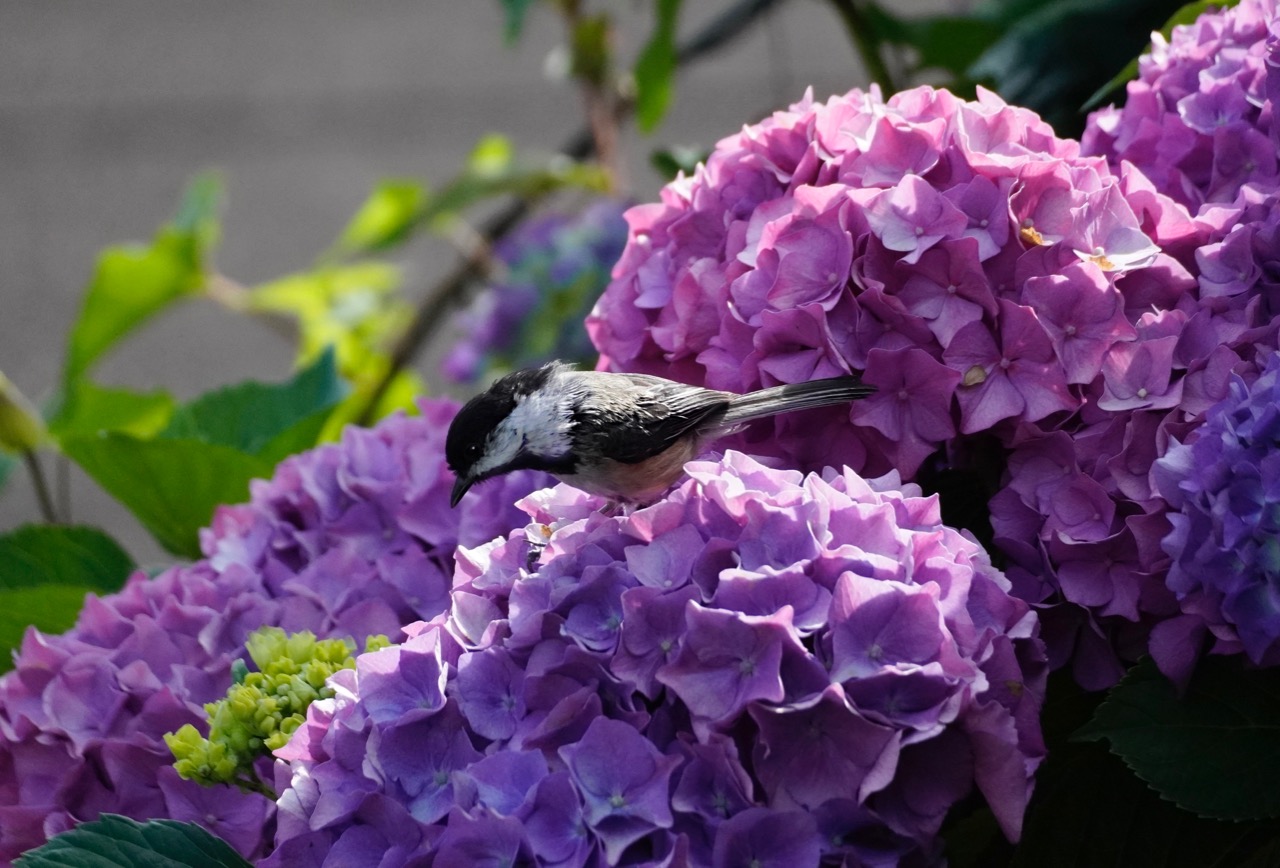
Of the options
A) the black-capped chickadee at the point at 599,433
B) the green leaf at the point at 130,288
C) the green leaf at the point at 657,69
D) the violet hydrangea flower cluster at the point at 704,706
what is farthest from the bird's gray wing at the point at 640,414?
the green leaf at the point at 130,288

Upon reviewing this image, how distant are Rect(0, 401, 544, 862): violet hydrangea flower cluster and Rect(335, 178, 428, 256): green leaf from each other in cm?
105

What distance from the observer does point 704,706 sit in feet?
2.36

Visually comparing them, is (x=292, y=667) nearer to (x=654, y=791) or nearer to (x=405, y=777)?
(x=405, y=777)

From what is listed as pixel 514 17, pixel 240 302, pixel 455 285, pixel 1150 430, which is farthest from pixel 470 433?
pixel 240 302

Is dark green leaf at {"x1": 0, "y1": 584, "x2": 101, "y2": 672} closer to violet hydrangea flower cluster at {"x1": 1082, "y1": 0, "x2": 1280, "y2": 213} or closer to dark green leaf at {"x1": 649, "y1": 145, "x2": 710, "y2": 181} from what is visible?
dark green leaf at {"x1": 649, "y1": 145, "x2": 710, "y2": 181}

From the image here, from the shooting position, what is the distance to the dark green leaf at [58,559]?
1.25 metres

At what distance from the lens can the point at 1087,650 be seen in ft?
2.86

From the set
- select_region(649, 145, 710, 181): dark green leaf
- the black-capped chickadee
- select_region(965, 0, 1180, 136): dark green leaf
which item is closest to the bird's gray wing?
the black-capped chickadee

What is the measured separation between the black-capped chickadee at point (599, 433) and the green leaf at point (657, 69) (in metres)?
0.78

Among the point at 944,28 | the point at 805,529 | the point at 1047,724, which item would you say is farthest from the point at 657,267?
the point at 944,28

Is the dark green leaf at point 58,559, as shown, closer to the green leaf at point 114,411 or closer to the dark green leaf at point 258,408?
the dark green leaf at point 258,408

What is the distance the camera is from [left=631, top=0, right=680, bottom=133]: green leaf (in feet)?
5.68

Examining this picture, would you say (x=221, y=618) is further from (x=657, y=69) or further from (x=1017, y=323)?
(x=657, y=69)

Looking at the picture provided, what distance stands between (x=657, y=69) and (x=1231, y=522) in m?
1.16
